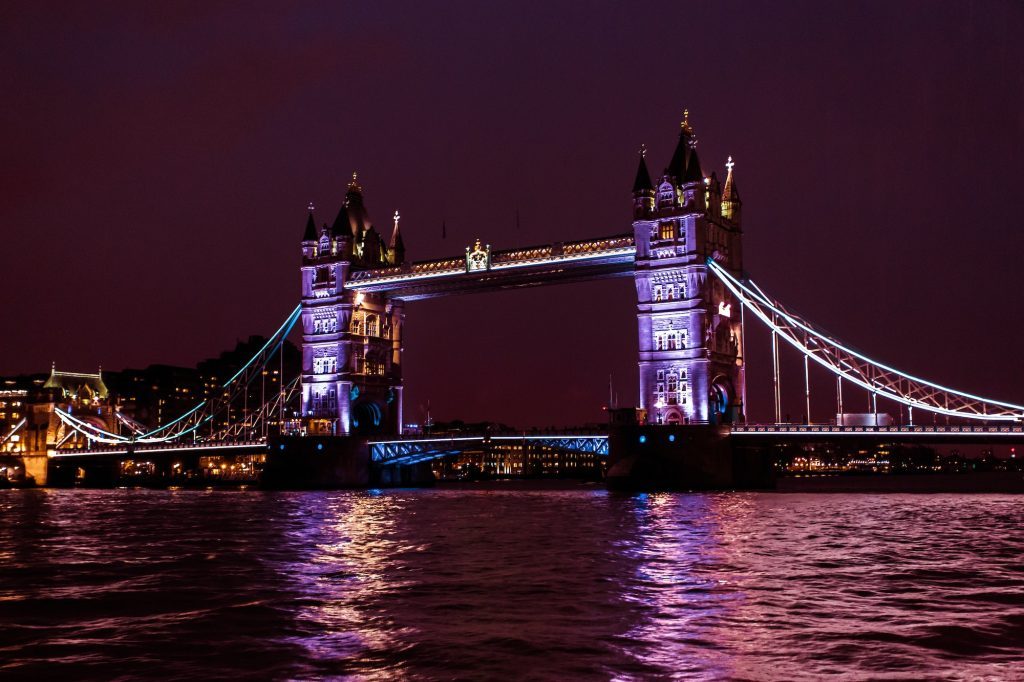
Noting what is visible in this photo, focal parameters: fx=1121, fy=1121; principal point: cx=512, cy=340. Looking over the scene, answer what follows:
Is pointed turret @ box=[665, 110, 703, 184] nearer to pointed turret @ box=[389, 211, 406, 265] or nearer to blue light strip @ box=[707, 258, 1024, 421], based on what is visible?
blue light strip @ box=[707, 258, 1024, 421]

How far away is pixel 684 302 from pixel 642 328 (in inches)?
132

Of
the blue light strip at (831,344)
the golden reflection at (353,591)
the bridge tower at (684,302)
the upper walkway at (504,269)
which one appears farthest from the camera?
the upper walkway at (504,269)

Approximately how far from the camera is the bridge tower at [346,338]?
8706cm

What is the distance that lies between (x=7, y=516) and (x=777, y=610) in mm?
44303

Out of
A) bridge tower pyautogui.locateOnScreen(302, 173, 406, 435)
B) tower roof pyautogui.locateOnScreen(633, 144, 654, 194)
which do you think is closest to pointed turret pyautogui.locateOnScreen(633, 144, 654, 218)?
tower roof pyautogui.locateOnScreen(633, 144, 654, 194)

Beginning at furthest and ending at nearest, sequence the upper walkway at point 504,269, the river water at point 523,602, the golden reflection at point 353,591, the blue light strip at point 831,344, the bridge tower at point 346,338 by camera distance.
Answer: the bridge tower at point 346,338
the upper walkway at point 504,269
the blue light strip at point 831,344
the golden reflection at point 353,591
the river water at point 523,602

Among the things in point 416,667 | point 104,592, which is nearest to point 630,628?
point 416,667

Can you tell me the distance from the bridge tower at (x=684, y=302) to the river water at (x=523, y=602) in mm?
30959

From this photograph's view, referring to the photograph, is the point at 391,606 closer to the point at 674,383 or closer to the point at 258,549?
the point at 258,549

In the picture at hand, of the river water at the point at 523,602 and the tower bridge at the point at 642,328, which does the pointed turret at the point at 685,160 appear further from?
the river water at the point at 523,602

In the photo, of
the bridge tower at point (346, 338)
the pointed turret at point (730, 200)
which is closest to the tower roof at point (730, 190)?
the pointed turret at point (730, 200)

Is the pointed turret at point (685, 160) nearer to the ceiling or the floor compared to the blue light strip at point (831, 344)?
nearer to the ceiling

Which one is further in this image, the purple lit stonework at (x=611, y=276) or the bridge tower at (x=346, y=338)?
the bridge tower at (x=346, y=338)

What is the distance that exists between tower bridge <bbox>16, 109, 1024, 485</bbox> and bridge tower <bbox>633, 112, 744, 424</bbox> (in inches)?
3.4
